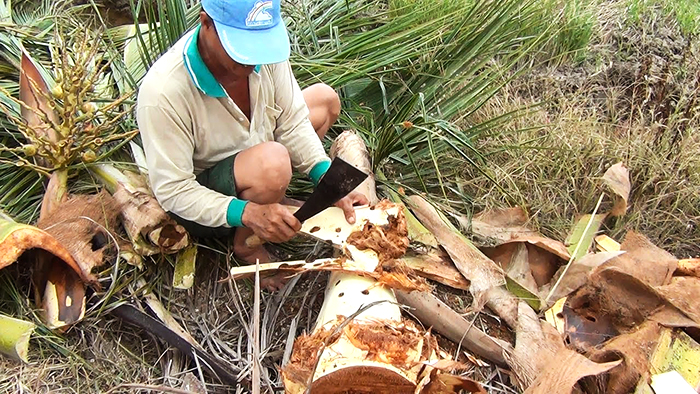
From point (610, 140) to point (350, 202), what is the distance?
4.08 feet

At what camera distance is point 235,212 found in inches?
62.9

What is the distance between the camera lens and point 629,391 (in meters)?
1.57

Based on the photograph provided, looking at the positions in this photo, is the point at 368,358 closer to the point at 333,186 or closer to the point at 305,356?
the point at 305,356

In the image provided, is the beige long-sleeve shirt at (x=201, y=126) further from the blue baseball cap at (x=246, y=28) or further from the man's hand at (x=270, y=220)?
the blue baseball cap at (x=246, y=28)

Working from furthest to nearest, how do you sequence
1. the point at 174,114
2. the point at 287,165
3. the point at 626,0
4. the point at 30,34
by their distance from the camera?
the point at 626,0 → the point at 30,34 → the point at 287,165 → the point at 174,114

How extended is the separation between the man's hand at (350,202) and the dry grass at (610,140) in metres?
Result: 0.60

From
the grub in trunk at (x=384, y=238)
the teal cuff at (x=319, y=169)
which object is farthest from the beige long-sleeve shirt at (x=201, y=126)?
the grub in trunk at (x=384, y=238)

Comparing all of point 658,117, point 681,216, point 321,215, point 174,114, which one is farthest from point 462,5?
point 174,114

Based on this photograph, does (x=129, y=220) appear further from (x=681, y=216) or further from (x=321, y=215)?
(x=681, y=216)

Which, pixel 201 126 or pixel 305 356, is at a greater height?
pixel 201 126

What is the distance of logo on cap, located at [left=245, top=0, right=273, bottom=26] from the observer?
139 centimetres

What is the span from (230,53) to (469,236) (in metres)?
1.02

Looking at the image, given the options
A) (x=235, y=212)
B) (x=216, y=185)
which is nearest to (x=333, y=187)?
(x=235, y=212)

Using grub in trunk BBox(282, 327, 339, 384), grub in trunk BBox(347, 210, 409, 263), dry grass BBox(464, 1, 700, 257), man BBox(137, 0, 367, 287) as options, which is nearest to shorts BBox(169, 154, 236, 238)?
man BBox(137, 0, 367, 287)
